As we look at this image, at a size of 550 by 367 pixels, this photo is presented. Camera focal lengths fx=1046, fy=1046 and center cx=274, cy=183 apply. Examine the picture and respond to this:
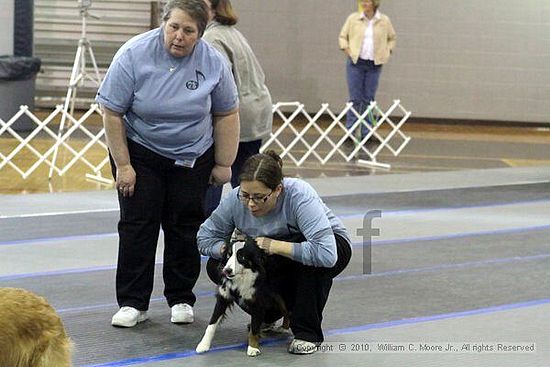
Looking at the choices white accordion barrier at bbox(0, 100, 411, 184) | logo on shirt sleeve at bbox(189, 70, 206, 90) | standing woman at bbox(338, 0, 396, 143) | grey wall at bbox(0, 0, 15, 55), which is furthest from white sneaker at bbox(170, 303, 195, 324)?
grey wall at bbox(0, 0, 15, 55)

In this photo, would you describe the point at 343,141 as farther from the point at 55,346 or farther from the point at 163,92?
the point at 55,346

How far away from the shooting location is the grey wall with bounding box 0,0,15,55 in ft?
38.2

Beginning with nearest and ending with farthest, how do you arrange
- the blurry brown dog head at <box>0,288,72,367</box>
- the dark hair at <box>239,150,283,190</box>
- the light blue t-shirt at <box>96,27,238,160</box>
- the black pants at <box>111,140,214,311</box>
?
the blurry brown dog head at <box>0,288,72,367</box> → the dark hair at <box>239,150,283,190</box> → the light blue t-shirt at <box>96,27,238,160</box> → the black pants at <box>111,140,214,311</box>

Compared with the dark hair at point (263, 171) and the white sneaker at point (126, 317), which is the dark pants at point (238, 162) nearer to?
the white sneaker at point (126, 317)

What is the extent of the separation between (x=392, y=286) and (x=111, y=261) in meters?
1.51

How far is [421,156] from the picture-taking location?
10.9 m

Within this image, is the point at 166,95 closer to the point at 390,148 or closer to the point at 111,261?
the point at 111,261

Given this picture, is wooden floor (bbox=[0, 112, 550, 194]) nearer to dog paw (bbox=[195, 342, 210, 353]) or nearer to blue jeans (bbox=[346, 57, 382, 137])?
blue jeans (bbox=[346, 57, 382, 137])

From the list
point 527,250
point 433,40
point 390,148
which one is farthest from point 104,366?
point 433,40

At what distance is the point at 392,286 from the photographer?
5277 millimetres

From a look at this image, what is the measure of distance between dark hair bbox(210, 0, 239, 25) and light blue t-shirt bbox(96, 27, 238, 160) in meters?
0.66

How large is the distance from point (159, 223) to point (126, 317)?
0.41 meters

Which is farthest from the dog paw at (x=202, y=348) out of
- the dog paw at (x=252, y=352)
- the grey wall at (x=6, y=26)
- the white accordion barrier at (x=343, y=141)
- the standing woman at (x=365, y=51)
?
the grey wall at (x=6, y=26)

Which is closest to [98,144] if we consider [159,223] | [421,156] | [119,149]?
[421,156]
